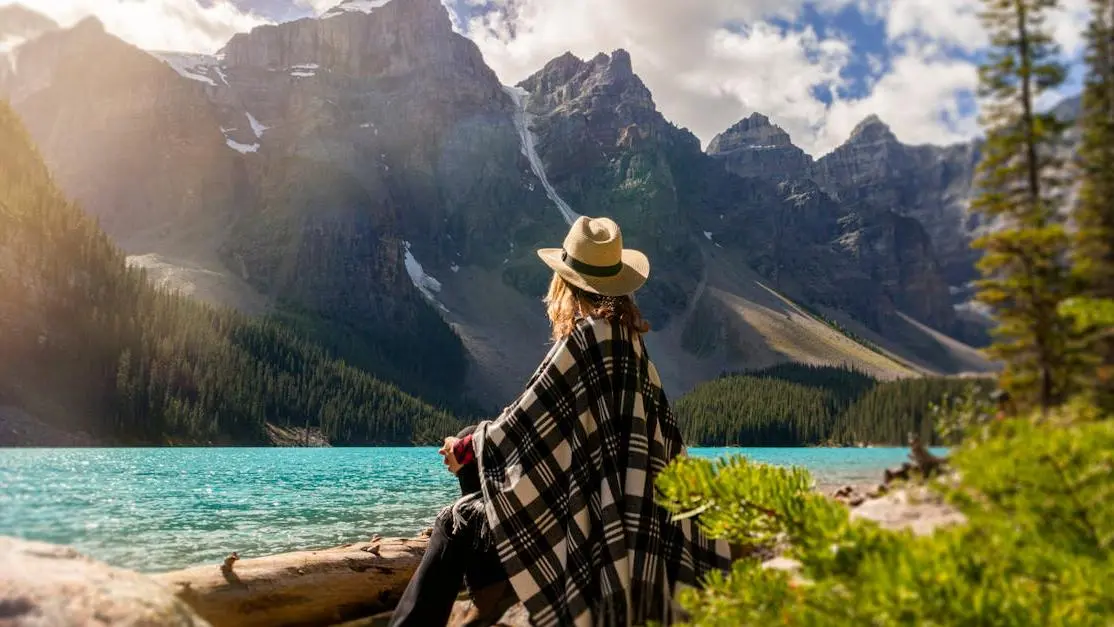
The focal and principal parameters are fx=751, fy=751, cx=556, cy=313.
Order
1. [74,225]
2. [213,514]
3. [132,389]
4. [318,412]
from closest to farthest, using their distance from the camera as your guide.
Result: [213,514] → [132,389] → [74,225] → [318,412]

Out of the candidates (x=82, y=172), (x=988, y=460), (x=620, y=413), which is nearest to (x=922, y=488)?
(x=988, y=460)

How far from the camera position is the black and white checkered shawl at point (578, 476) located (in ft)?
12.9

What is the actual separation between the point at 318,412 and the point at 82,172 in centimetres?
12185

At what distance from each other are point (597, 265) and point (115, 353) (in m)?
113

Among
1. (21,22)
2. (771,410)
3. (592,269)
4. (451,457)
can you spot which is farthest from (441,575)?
(21,22)

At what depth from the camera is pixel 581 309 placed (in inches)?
170

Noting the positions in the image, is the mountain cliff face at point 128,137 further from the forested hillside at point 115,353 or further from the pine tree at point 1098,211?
the pine tree at point 1098,211

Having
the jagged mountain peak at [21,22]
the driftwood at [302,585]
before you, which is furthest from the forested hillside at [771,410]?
the jagged mountain peak at [21,22]

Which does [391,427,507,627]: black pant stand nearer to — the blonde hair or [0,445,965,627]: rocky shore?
the blonde hair

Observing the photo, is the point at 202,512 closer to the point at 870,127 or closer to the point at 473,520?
the point at 473,520

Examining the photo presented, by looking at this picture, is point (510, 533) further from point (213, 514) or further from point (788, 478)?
point (213, 514)

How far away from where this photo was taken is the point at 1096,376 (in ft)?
3.79

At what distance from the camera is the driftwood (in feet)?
18.2

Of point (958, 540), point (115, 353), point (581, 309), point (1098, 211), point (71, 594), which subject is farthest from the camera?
point (115, 353)
